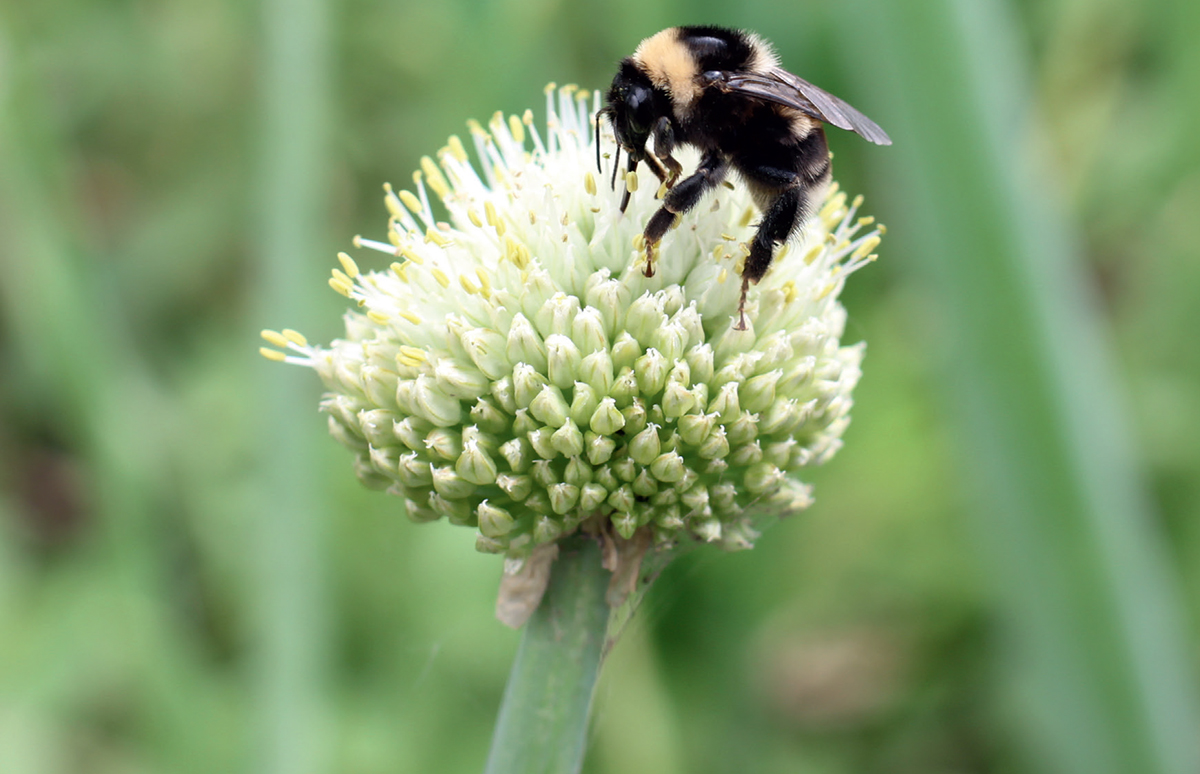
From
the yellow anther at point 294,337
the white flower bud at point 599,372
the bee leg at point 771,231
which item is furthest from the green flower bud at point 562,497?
the yellow anther at point 294,337

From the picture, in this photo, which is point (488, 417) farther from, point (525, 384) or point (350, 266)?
point (350, 266)

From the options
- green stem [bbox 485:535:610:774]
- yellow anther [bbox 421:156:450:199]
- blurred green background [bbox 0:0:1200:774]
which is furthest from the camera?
blurred green background [bbox 0:0:1200:774]

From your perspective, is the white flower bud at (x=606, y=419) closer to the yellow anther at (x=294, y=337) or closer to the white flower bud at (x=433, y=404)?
the white flower bud at (x=433, y=404)

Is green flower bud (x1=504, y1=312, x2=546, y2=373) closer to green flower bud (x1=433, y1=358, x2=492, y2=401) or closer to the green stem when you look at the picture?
green flower bud (x1=433, y1=358, x2=492, y2=401)

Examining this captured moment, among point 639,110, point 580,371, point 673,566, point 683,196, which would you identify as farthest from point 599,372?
point 673,566

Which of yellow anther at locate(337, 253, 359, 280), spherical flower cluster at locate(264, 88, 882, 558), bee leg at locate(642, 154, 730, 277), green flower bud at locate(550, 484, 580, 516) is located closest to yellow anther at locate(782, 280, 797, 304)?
spherical flower cluster at locate(264, 88, 882, 558)

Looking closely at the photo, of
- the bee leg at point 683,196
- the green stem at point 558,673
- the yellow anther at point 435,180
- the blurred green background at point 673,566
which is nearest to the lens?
the green stem at point 558,673

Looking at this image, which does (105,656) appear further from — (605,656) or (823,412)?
(823,412)
